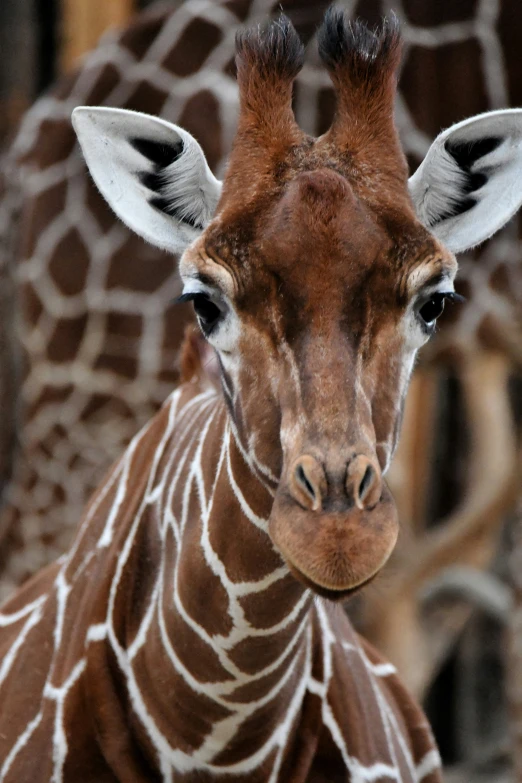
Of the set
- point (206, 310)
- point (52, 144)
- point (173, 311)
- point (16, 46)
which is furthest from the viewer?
point (16, 46)

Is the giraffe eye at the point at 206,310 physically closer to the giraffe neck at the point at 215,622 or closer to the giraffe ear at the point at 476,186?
the giraffe neck at the point at 215,622

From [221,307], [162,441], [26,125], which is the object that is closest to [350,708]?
[162,441]

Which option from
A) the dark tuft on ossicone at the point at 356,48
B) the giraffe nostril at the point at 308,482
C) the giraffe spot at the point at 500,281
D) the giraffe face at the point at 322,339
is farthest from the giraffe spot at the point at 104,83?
the giraffe nostril at the point at 308,482

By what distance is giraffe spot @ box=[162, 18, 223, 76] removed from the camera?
668 centimetres

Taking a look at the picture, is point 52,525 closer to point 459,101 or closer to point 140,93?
point 140,93

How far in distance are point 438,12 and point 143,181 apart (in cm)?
373

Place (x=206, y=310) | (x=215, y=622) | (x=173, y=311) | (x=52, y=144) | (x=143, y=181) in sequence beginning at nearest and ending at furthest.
A: (x=206, y=310), (x=215, y=622), (x=143, y=181), (x=173, y=311), (x=52, y=144)

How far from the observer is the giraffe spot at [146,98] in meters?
6.70

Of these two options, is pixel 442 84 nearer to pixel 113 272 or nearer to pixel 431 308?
pixel 113 272

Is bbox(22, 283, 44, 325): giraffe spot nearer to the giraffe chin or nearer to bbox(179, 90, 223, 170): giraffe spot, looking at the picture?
bbox(179, 90, 223, 170): giraffe spot

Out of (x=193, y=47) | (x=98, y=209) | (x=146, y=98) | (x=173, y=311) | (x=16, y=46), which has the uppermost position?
(x=16, y=46)

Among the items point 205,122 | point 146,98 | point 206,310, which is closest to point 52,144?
point 146,98

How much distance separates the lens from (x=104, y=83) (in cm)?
683

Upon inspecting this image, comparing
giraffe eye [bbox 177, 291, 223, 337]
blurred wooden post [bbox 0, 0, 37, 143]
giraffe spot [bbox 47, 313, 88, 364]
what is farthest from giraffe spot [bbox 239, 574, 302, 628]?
blurred wooden post [bbox 0, 0, 37, 143]
